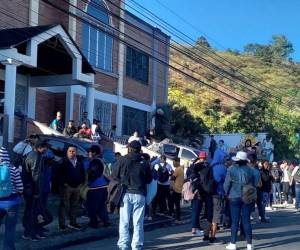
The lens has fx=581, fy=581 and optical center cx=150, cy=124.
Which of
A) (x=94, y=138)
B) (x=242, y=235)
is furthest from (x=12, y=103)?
(x=242, y=235)

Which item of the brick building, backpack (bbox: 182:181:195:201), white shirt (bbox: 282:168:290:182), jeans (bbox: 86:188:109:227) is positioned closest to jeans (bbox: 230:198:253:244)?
backpack (bbox: 182:181:195:201)

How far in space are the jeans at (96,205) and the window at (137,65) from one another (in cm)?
1833

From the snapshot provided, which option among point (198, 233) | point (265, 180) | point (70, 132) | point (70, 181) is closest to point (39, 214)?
point (70, 181)

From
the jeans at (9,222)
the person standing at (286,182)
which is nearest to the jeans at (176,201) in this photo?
the jeans at (9,222)

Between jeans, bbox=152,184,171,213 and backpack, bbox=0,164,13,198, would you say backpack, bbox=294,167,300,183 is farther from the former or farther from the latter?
backpack, bbox=0,164,13,198

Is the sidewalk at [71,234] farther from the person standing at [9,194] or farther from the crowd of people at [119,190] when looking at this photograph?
the person standing at [9,194]

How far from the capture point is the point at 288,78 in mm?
94812

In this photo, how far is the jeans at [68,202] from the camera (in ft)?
38.8

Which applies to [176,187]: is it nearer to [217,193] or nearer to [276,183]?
[217,193]

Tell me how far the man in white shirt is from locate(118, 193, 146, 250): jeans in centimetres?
611

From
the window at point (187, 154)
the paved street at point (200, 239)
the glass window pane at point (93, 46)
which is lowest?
the paved street at point (200, 239)

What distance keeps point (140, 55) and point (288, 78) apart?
66833mm

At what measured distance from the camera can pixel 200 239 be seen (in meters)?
11.9

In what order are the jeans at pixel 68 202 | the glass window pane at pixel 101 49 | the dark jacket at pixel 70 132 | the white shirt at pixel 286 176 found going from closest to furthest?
the jeans at pixel 68 202 → the dark jacket at pixel 70 132 → the white shirt at pixel 286 176 → the glass window pane at pixel 101 49
